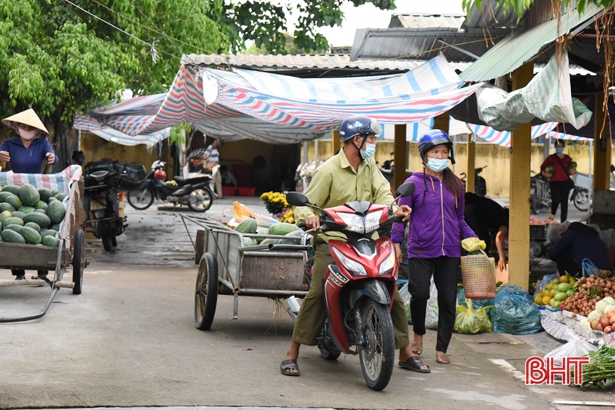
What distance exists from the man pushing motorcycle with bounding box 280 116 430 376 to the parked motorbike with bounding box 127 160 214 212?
56.3 ft

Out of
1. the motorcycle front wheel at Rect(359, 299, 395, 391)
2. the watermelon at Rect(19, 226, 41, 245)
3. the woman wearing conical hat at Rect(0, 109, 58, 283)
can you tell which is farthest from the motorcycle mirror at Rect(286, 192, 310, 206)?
the woman wearing conical hat at Rect(0, 109, 58, 283)

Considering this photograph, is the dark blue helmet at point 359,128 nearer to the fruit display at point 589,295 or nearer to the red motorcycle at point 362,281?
the red motorcycle at point 362,281

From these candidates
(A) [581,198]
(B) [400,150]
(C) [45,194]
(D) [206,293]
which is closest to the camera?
(D) [206,293]

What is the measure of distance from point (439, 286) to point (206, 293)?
2059 mm

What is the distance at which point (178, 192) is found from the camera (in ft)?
77.7

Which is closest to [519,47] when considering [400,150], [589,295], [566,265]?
[566,265]

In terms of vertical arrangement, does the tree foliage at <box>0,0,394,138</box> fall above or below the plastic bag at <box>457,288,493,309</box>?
above

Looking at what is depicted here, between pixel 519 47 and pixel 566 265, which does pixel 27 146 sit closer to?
pixel 519 47

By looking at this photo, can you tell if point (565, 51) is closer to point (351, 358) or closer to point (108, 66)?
point (351, 358)

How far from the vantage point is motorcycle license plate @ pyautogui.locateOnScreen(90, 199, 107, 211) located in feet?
46.4

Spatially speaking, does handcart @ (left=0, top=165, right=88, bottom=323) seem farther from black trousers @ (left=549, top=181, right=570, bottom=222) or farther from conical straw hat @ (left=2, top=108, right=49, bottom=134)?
black trousers @ (left=549, top=181, right=570, bottom=222)

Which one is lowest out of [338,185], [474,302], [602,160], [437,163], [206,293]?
[474,302]

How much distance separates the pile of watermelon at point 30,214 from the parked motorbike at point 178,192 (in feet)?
46.2

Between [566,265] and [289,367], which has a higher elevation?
[566,265]
